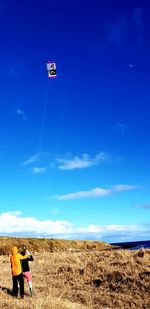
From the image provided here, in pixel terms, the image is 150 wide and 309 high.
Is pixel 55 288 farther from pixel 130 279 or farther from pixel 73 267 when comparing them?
pixel 73 267

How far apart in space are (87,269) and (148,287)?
7700 mm

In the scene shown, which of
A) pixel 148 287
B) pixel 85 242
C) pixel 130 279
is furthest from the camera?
pixel 85 242

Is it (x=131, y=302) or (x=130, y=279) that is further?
(x=130, y=279)

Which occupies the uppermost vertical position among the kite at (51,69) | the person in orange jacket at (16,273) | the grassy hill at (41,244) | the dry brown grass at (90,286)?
the kite at (51,69)

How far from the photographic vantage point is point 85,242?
104 m

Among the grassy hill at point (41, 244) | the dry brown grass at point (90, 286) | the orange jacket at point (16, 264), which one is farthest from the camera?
the grassy hill at point (41, 244)

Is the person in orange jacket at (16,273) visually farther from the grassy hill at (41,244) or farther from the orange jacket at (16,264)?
the grassy hill at (41,244)

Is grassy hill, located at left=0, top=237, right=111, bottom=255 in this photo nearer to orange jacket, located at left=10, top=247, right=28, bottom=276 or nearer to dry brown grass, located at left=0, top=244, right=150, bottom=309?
dry brown grass, located at left=0, top=244, right=150, bottom=309

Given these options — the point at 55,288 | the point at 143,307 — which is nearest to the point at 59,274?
the point at 55,288

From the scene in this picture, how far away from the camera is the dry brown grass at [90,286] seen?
19.1m

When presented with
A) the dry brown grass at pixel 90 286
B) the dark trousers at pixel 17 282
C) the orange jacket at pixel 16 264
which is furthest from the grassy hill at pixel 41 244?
the orange jacket at pixel 16 264

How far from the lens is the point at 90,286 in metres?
24.4

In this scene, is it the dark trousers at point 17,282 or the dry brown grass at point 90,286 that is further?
the dark trousers at point 17,282

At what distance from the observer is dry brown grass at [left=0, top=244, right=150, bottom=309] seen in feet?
62.7
